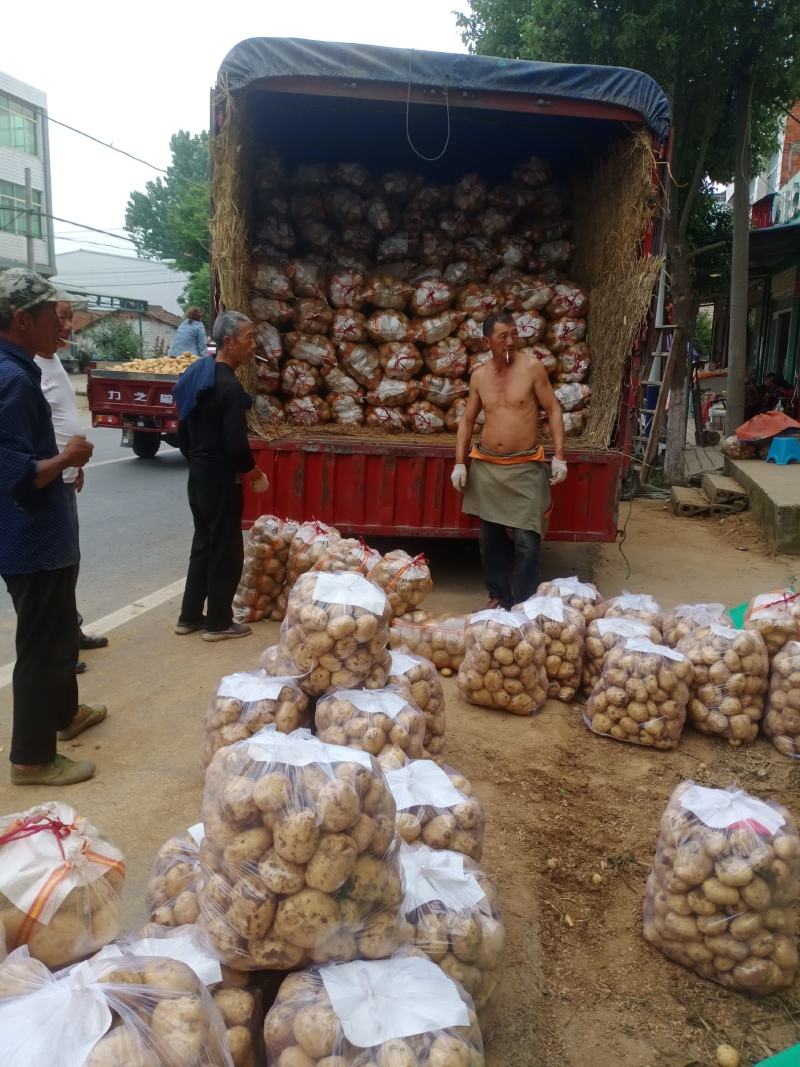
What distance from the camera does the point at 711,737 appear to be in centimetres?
404

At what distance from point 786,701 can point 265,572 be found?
10.0 feet

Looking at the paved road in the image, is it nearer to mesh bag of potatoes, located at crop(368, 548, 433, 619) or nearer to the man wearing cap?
the man wearing cap

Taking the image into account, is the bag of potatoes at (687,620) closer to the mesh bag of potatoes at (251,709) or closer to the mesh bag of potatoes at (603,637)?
the mesh bag of potatoes at (603,637)

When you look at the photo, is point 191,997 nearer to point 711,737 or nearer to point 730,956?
point 730,956

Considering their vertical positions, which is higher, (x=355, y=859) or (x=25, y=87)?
(x=25, y=87)

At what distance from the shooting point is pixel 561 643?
14.0ft

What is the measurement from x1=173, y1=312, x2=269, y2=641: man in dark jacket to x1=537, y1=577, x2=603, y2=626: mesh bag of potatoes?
6.08 ft

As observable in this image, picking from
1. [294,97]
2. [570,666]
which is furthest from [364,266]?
[570,666]

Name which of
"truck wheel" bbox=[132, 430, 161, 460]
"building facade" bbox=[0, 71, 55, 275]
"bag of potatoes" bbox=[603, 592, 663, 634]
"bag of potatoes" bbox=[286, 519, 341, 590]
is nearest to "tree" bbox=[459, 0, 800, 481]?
"bag of potatoes" bbox=[603, 592, 663, 634]

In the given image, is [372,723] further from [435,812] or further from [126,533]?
[126,533]

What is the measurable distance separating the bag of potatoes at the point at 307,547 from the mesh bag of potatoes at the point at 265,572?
0.08 metres

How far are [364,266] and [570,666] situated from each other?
14.6ft

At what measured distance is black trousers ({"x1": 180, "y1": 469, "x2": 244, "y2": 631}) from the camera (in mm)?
5020

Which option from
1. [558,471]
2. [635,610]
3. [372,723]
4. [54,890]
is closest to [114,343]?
[558,471]
